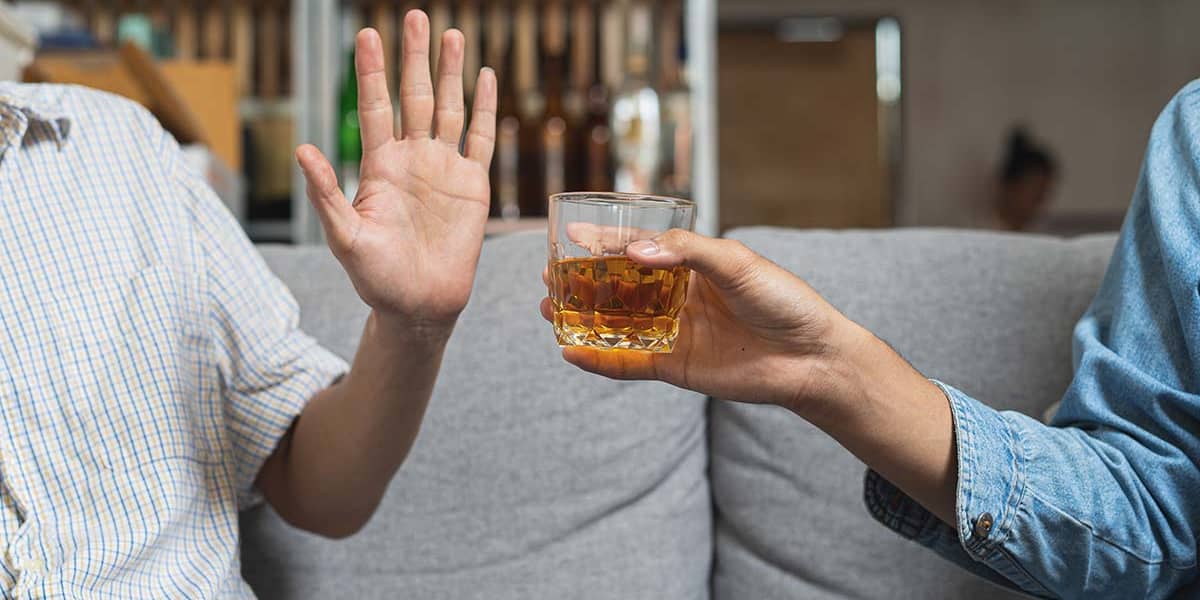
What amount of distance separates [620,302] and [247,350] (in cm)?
39

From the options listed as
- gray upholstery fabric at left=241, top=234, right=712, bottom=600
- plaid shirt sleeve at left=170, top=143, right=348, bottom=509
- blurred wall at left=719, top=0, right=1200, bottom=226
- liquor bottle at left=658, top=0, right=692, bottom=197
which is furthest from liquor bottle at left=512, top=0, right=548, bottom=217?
blurred wall at left=719, top=0, right=1200, bottom=226

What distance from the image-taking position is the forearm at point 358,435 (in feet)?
2.63

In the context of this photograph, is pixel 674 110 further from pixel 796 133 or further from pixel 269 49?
pixel 796 133

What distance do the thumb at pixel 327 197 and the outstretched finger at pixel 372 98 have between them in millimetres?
56

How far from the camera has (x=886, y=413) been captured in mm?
709

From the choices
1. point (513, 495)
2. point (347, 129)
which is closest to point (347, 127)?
point (347, 129)

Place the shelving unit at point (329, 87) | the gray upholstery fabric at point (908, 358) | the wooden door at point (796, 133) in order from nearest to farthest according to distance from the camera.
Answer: the gray upholstery fabric at point (908, 358)
the shelving unit at point (329, 87)
the wooden door at point (796, 133)

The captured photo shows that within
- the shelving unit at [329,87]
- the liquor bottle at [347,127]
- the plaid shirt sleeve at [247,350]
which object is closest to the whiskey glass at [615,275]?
the plaid shirt sleeve at [247,350]

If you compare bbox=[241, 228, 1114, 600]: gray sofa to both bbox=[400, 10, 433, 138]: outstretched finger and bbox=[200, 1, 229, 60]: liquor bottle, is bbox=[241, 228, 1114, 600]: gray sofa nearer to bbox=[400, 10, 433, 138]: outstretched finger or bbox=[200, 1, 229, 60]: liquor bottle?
bbox=[400, 10, 433, 138]: outstretched finger

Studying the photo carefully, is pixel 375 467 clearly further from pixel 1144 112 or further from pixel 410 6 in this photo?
pixel 1144 112

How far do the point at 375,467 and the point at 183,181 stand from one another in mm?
306

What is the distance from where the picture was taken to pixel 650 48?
244 cm

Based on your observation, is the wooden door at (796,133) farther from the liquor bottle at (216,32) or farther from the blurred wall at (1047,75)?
the liquor bottle at (216,32)

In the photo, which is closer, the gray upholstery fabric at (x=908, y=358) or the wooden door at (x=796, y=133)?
the gray upholstery fabric at (x=908, y=358)
